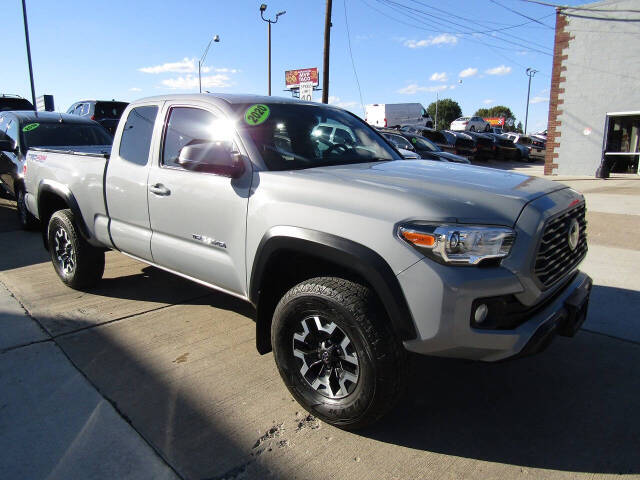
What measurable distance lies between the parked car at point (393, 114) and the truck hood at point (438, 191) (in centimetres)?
3258

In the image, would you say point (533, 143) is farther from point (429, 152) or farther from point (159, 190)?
point (159, 190)

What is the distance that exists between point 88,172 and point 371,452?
3415 mm

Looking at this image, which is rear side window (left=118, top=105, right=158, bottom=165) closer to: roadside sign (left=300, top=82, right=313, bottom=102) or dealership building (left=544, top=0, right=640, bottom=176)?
roadside sign (left=300, top=82, right=313, bottom=102)

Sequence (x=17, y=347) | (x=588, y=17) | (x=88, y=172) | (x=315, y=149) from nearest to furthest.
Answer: (x=315, y=149) → (x=17, y=347) → (x=88, y=172) → (x=588, y=17)

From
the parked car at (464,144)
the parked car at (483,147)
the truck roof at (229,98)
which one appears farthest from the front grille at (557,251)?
the parked car at (483,147)

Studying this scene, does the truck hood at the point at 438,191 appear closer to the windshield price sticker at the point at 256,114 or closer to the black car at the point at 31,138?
the windshield price sticker at the point at 256,114

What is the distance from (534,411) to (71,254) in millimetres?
4237

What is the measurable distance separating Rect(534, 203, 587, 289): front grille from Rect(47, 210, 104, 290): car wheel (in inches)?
156

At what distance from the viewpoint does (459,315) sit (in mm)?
2096

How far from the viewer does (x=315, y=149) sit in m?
3.28

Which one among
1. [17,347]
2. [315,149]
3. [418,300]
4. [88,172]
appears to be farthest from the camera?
[88,172]

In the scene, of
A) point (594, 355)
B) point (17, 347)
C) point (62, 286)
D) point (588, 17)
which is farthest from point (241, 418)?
point (588, 17)

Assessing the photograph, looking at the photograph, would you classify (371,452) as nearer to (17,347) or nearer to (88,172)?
(17,347)

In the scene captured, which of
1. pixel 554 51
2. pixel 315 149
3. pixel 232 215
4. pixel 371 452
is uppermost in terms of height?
pixel 554 51
